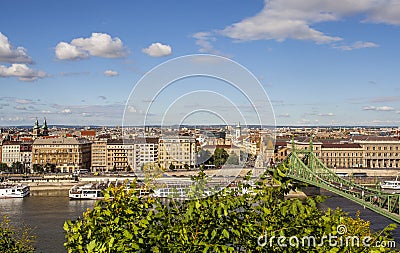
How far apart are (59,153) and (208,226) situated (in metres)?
29.8

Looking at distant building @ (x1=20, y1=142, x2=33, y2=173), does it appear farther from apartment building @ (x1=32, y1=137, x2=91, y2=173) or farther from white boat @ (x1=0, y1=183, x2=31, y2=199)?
white boat @ (x1=0, y1=183, x2=31, y2=199)

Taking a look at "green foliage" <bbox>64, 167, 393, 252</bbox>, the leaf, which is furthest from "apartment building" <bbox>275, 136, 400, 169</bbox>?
the leaf

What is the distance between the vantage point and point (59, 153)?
30438 mm

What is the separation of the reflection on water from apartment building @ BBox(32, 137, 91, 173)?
8731 millimetres

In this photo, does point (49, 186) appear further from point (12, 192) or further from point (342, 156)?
point (342, 156)

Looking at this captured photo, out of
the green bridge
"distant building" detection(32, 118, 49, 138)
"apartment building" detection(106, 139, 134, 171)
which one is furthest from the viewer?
"distant building" detection(32, 118, 49, 138)

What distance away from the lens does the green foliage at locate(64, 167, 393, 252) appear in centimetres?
181

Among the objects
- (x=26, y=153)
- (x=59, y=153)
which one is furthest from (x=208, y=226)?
(x=26, y=153)

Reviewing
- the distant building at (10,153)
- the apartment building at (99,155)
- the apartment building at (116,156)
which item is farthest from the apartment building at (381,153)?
the distant building at (10,153)

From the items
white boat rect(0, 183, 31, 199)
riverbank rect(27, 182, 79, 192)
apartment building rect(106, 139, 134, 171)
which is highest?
apartment building rect(106, 139, 134, 171)

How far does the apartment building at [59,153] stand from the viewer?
30.4 meters

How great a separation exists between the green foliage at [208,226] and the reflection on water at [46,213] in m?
7.59

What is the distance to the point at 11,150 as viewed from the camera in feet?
106

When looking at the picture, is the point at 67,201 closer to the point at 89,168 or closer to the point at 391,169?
the point at 89,168
